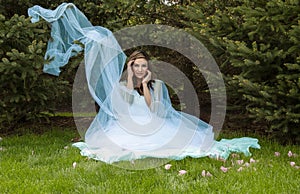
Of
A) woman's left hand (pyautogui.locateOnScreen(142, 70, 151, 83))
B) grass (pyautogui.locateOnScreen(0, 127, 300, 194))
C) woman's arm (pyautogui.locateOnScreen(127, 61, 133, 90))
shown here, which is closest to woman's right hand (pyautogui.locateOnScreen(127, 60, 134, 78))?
woman's arm (pyautogui.locateOnScreen(127, 61, 133, 90))

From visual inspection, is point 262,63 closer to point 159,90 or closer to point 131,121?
point 159,90

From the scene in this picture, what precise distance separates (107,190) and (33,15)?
2.85 meters

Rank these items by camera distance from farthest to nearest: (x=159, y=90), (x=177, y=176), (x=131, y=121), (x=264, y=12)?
(x=159, y=90) < (x=131, y=121) < (x=264, y=12) < (x=177, y=176)

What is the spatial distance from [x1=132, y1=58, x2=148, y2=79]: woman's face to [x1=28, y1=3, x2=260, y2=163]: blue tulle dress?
168mm

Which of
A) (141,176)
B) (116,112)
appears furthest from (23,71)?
(141,176)

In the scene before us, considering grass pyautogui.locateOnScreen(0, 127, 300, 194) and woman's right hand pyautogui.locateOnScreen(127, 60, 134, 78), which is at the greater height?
woman's right hand pyautogui.locateOnScreen(127, 60, 134, 78)

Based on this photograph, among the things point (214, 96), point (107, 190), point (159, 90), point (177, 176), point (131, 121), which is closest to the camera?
point (107, 190)

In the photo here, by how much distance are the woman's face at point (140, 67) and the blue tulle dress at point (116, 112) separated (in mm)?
168

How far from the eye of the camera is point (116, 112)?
4.54 m

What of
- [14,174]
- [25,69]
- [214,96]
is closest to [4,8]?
[25,69]

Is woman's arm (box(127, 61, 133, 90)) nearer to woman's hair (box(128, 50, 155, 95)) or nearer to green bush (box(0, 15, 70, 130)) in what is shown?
woman's hair (box(128, 50, 155, 95))

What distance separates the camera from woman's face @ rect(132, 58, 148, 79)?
15.5 ft

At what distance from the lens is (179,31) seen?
18.8 feet

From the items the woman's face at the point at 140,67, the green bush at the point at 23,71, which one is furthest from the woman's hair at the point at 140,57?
the green bush at the point at 23,71
